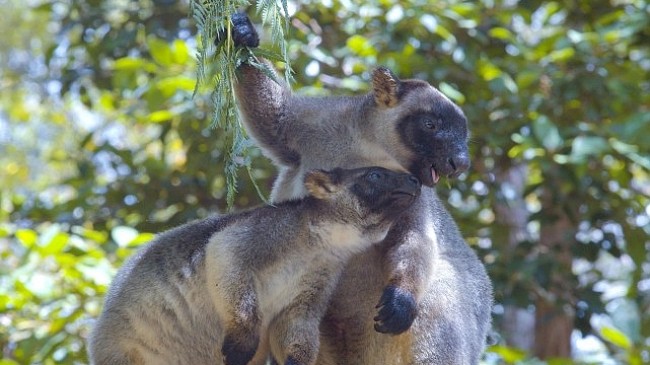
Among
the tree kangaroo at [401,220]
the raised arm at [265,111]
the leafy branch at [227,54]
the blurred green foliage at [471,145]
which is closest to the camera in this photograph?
the leafy branch at [227,54]

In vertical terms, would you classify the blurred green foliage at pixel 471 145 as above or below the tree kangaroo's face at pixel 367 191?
below

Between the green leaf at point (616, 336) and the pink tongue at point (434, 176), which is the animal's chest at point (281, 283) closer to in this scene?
the pink tongue at point (434, 176)

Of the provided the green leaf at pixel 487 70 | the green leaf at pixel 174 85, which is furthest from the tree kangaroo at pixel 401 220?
the green leaf at pixel 487 70

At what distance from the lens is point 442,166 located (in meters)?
5.62

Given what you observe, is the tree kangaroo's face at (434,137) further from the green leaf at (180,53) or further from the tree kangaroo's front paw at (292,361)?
the green leaf at (180,53)

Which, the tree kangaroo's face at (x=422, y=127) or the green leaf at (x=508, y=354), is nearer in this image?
the tree kangaroo's face at (x=422, y=127)

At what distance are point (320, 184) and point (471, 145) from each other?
345cm

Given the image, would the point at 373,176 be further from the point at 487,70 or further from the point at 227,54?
the point at 487,70

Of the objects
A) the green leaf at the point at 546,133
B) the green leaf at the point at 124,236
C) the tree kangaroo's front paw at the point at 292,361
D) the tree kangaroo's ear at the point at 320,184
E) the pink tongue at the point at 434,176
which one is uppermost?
the tree kangaroo's ear at the point at 320,184

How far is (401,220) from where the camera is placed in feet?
18.3

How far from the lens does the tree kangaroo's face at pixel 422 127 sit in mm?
5648

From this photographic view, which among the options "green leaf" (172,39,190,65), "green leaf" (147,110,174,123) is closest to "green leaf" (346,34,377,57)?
"green leaf" (172,39,190,65)

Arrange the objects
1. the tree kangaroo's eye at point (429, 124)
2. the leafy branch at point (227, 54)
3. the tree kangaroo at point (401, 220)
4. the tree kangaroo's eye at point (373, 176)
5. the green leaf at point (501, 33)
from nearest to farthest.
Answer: the leafy branch at point (227, 54) → the tree kangaroo's eye at point (373, 176) → the tree kangaroo at point (401, 220) → the tree kangaroo's eye at point (429, 124) → the green leaf at point (501, 33)

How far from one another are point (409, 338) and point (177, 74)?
3.82 meters
